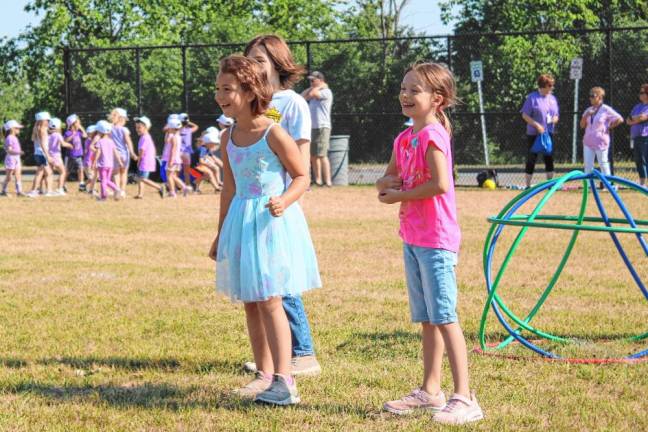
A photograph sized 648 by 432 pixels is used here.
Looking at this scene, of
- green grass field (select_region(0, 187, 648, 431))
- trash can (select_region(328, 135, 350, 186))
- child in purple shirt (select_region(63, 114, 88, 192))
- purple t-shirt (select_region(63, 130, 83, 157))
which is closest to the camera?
green grass field (select_region(0, 187, 648, 431))

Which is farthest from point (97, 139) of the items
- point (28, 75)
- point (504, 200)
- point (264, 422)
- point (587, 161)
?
point (28, 75)

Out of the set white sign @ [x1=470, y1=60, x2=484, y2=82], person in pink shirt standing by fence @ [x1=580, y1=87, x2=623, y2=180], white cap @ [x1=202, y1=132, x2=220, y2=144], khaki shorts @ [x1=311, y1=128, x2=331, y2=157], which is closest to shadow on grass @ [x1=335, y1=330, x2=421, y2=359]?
person in pink shirt standing by fence @ [x1=580, y1=87, x2=623, y2=180]

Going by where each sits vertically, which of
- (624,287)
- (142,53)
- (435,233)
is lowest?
(624,287)

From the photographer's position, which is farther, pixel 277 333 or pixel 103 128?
pixel 103 128

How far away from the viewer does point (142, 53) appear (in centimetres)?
2842

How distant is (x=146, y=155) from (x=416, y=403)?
13582 mm

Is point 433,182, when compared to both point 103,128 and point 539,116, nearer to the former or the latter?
point 539,116

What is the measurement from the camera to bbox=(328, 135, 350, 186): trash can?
65.0 ft

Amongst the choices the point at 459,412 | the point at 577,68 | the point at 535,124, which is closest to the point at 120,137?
the point at 535,124

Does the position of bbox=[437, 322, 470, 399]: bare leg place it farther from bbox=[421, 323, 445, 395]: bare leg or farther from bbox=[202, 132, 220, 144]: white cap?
bbox=[202, 132, 220, 144]: white cap

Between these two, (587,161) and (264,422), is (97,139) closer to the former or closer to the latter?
(587,161)

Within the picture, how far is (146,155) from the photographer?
17469 millimetres

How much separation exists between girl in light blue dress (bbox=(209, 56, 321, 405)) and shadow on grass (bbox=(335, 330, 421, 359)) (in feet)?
4.02

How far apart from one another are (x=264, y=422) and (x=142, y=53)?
2520 cm
